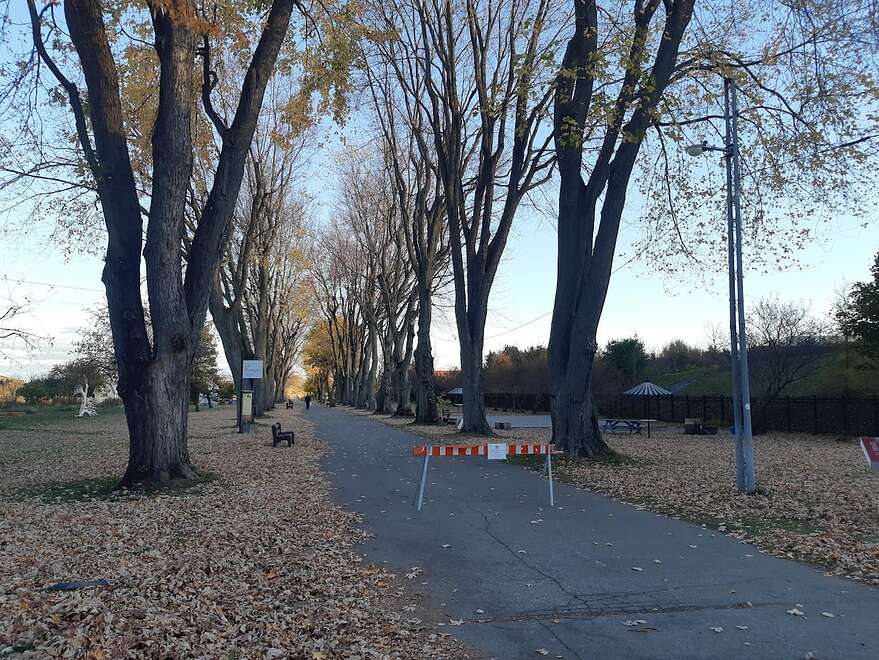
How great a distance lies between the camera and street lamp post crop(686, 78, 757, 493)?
11.3m

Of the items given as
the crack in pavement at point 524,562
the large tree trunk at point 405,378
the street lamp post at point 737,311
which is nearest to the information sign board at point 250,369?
the large tree trunk at point 405,378

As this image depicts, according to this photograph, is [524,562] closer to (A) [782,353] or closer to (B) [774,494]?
(B) [774,494]

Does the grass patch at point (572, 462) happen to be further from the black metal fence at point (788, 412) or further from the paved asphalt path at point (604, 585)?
the black metal fence at point (788, 412)

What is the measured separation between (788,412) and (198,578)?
27117 millimetres

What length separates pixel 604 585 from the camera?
629 centimetres

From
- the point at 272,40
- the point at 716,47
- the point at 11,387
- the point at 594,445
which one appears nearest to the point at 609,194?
the point at 716,47

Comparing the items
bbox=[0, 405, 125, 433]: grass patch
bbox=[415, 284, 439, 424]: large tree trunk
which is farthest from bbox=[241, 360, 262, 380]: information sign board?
bbox=[0, 405, 125, 433]: grass patch

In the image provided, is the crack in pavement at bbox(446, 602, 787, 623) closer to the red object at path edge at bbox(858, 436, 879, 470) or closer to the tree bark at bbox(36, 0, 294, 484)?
the red object at path edge at bbox(858, 436, 879, 470)

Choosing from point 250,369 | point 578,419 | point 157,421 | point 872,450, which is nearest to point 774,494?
point 872,450

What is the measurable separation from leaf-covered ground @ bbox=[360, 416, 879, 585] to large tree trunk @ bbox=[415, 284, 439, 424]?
1253 cm

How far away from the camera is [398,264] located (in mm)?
39156

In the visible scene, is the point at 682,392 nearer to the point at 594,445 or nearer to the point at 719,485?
the point at 594,445

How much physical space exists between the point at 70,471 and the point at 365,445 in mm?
9195

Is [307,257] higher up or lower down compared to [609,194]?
higher up
